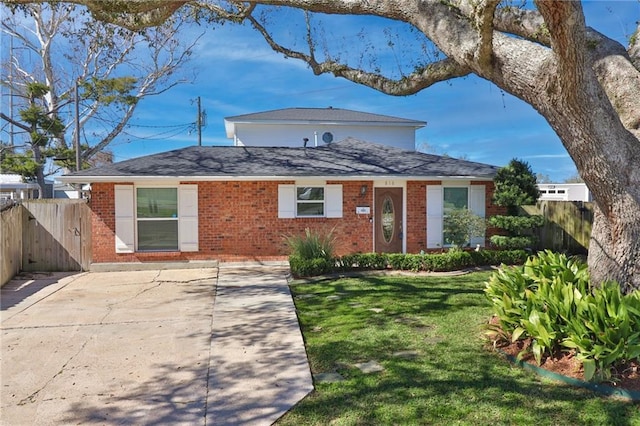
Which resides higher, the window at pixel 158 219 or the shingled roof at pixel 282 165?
the shingled roof at pixel 282 165

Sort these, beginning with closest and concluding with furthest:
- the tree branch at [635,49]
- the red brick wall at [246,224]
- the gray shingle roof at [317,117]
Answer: the tree branch at [635,49], the red brick wall at [246,224], the gray shingle roof at [317,117]

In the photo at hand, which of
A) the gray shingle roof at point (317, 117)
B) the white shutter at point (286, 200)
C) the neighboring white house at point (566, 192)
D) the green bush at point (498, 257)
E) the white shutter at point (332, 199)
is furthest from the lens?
the neighboring white house at point (566, 192)

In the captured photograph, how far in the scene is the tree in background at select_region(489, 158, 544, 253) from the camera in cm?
1152

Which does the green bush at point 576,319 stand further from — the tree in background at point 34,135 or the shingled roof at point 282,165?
the tree in background at point 34,135

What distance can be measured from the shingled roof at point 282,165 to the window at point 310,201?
0.55 m

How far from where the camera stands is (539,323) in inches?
170

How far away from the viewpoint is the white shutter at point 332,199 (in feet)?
40.8

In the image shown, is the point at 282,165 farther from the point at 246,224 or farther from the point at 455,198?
the point at 455,198

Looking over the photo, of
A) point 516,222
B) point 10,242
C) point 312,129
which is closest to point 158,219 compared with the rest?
point 10,242

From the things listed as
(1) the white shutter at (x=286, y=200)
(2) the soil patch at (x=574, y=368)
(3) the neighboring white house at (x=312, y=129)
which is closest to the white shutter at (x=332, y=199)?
(1) the white shutter at (x=286, y=200)

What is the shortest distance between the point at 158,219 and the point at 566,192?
21904mm

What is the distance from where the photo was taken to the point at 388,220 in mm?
12742

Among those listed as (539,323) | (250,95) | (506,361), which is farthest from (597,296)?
(250,95)

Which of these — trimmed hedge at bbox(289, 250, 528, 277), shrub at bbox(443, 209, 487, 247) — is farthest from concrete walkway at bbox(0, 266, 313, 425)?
shrub at bbox(443, 209, 487, 247)
